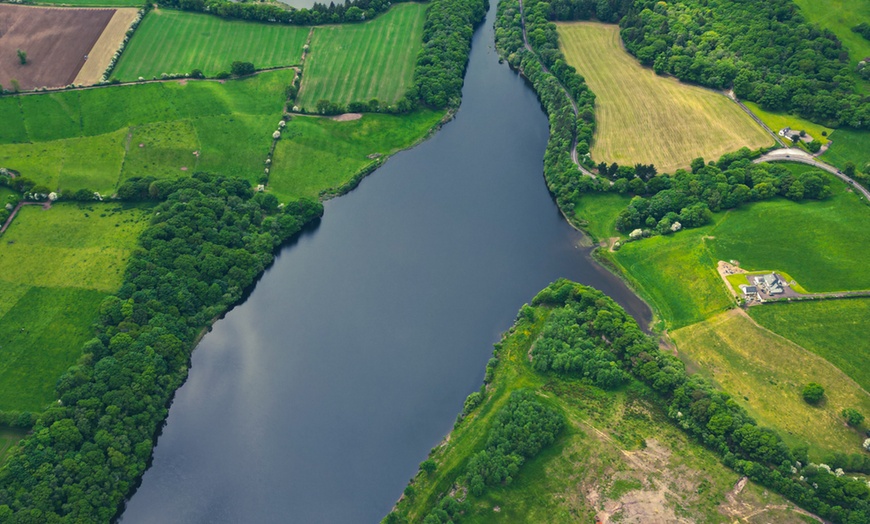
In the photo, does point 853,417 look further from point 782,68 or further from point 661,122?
point 782,68

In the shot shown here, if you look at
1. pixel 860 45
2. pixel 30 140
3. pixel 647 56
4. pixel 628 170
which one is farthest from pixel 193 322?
pixel 860 45

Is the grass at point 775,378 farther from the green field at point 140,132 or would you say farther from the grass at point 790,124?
the green field at point 140,132

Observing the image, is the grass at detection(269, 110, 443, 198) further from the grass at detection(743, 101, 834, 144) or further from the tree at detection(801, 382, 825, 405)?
the tree at detection(801, 382, 825, 405)

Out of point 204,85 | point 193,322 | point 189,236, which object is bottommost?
point 193,322

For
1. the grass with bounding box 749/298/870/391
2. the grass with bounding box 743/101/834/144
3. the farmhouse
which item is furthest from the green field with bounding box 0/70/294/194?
the grass with bounding box 743/101/834/144

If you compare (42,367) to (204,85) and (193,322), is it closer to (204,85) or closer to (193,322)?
(193,322)

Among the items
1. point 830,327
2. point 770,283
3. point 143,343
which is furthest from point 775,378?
point 143,343
